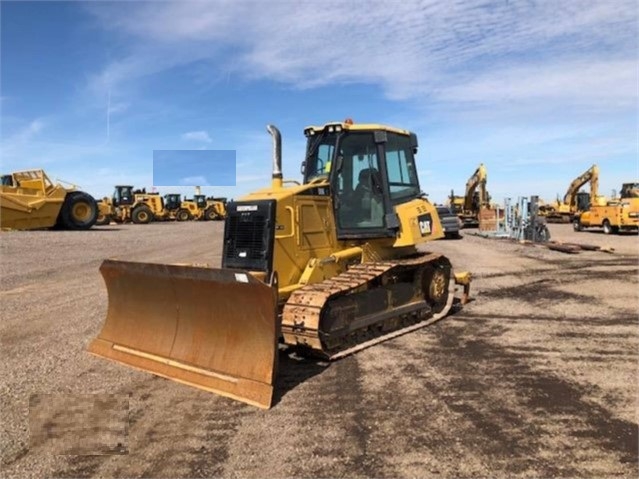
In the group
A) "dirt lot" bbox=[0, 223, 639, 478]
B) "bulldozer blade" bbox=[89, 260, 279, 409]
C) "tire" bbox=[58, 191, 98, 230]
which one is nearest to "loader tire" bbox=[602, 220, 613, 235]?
"dirt lot" bbox=[0, 223, 639, 478]

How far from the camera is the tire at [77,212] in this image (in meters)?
27.4

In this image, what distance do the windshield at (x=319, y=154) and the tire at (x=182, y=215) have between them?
44.1 meters

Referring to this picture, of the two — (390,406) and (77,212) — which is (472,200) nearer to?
(77,212)

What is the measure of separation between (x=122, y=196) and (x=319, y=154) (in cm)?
3790

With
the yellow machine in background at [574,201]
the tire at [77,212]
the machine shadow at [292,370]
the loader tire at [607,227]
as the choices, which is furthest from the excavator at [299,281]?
the yellow machine in background at [574,201]

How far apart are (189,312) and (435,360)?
2835 millimetres

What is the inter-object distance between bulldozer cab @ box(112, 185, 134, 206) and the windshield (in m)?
37.6

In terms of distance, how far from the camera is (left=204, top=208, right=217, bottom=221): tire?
2112 inches

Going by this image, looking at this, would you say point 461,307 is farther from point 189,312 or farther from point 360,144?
point 189,312

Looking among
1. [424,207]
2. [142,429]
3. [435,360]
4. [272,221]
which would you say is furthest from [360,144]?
[142,429]

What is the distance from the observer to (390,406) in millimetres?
4988

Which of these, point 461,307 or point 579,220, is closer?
point 461,307

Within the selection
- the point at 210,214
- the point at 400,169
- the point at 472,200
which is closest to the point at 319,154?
the point at 400,169

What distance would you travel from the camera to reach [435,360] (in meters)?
6.41
